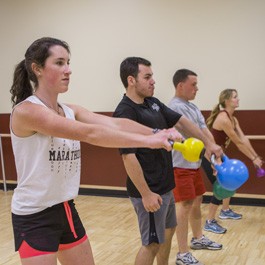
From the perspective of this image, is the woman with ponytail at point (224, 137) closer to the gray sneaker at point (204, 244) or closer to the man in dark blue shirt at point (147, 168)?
the gray sneaker at point (204, 244)

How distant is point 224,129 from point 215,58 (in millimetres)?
1556

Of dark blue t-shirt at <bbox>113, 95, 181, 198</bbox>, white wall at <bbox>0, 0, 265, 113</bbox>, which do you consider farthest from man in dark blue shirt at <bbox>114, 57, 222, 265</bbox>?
white wall at <bbox>0, 0, 265, 113</bbox>

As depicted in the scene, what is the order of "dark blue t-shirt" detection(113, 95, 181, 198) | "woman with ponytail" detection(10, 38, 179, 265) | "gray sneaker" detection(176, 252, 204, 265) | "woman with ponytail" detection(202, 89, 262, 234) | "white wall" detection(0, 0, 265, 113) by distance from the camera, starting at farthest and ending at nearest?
"white wall" detection(0, 0, 265, 113) → "woman with ponytail" detection(202, 89, 262, 234) → "gray sneaker" detection(176, 252, 204, 265) → "dark blue t-shirt" detection(113, 95, 181, 198) → "woman with ponytail" detection(10, 38, 179, 265)

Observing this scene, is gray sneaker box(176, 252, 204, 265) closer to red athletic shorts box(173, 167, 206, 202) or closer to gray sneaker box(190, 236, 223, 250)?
gray sneaker box(190, 236, 223, 250)

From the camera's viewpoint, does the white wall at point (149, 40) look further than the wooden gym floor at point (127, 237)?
Yes

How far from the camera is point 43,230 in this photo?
6.06ft

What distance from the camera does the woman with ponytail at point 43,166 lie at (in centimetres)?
181

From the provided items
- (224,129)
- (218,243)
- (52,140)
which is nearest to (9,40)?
(224,129)

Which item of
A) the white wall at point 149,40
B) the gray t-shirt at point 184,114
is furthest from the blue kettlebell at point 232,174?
the white wall at point 149,40

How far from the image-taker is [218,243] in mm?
4008

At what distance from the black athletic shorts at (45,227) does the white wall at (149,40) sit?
4.24 meters

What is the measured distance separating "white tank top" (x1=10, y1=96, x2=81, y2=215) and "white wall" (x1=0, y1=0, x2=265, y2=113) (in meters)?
A: 4.24

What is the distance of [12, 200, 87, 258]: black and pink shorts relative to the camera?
1.83 m

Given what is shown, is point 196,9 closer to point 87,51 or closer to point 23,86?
point 87,51
